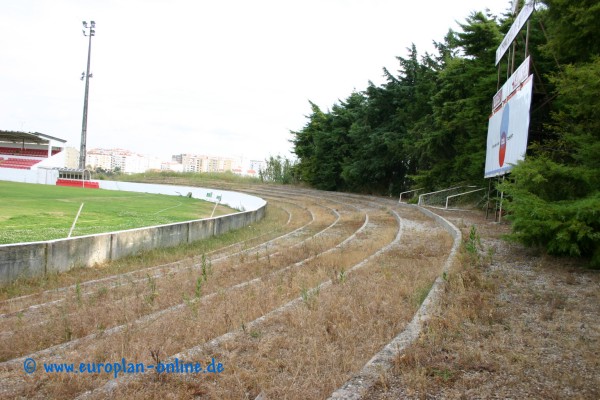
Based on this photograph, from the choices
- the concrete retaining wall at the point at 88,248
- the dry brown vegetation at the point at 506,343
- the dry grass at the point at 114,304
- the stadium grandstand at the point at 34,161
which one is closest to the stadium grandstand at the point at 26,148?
the stadium grandstand at the point at 34,161

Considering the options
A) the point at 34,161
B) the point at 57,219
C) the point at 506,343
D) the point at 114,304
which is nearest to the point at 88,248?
the point at 114,304

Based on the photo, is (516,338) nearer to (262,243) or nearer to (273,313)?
(273,313)

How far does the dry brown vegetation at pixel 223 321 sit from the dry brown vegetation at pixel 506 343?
52 cm

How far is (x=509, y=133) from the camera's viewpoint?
1425 centimetres

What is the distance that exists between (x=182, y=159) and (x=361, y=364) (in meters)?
172

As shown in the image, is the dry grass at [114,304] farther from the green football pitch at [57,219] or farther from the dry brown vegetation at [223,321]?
the green football pitch at [57,219]

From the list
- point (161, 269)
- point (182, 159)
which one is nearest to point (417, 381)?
point (161, 269)

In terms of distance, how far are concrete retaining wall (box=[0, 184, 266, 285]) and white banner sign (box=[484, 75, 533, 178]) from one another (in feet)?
32.8

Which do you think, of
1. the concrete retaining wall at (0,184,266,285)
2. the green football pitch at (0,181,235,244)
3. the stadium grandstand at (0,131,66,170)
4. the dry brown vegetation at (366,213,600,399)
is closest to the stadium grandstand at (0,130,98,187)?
the stadium grandstand at (0,131,66,170)

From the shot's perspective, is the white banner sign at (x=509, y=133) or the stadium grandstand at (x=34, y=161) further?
the stadium grandstand at (x=34, y=161)

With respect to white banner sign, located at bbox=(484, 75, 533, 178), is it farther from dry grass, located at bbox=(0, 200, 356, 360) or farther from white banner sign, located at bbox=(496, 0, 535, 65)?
dry grass, located at bbox=(0, 200, 356, 360)

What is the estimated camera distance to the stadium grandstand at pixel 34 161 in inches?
1736

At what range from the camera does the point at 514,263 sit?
9125mm

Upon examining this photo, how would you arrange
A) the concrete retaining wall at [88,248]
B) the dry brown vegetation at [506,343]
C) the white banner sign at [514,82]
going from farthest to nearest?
the white banner sign at [514,82] → the concrete retaining wall at [88,248] → the dry brown vegetation at [506,343]
